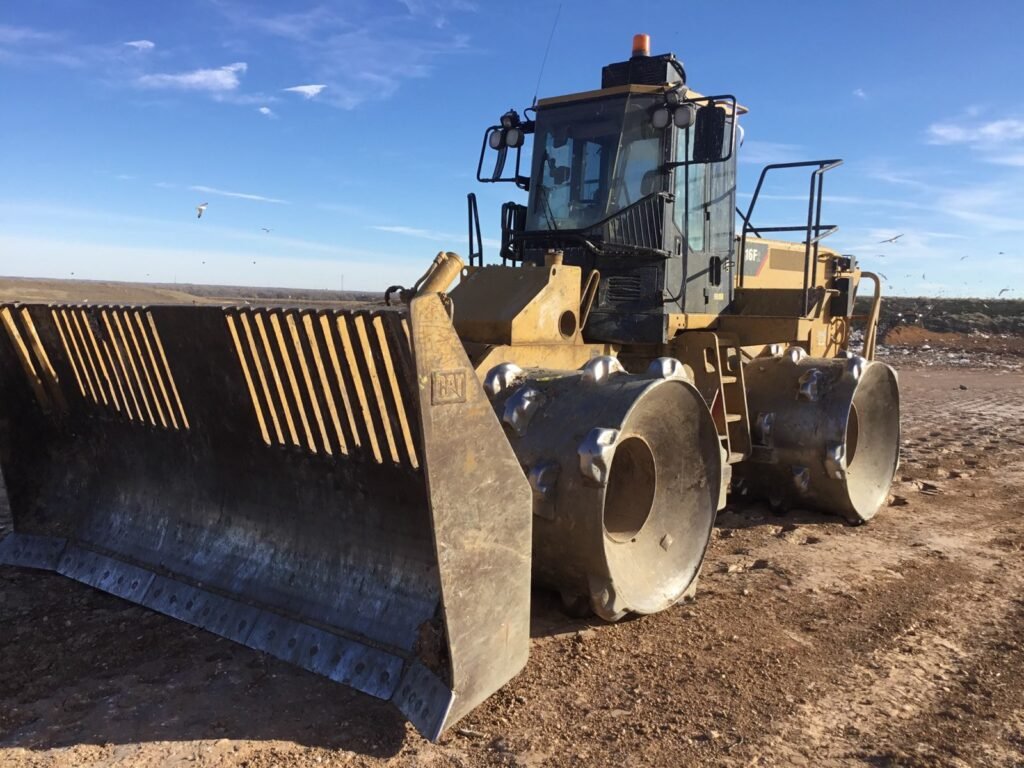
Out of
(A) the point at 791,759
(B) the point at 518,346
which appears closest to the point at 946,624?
(A) the point at 791,759

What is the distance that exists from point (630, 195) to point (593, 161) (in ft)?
1.22

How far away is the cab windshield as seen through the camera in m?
5.59

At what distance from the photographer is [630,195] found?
5582 millimetres

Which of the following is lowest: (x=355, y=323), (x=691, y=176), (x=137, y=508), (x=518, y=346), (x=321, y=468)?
(x=137, y=508)

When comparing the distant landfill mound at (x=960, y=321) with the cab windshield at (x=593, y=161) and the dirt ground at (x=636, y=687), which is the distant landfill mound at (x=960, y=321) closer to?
the cab windshield at (x=593, y=161)

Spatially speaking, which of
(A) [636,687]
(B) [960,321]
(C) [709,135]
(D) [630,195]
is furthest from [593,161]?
(B) [960,321]

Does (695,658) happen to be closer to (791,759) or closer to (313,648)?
(791,759)

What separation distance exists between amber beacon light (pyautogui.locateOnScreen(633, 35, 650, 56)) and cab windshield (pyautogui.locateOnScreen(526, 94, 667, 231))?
0.58 metres

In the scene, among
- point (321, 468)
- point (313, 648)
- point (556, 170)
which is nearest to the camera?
point (313, 648)

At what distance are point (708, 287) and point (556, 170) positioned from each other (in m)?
1.32

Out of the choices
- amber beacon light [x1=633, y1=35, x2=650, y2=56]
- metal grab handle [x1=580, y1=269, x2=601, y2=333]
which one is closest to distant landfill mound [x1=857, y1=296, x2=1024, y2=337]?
amber beacon light [x1=633, y1=35, x2=650, y2=56]

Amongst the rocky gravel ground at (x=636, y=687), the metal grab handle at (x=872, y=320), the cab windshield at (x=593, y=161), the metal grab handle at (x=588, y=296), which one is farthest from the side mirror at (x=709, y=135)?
the metal grab handle at (x=872, y=320)

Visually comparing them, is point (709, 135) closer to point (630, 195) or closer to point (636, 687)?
point (630, 195)

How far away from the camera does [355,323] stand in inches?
125
